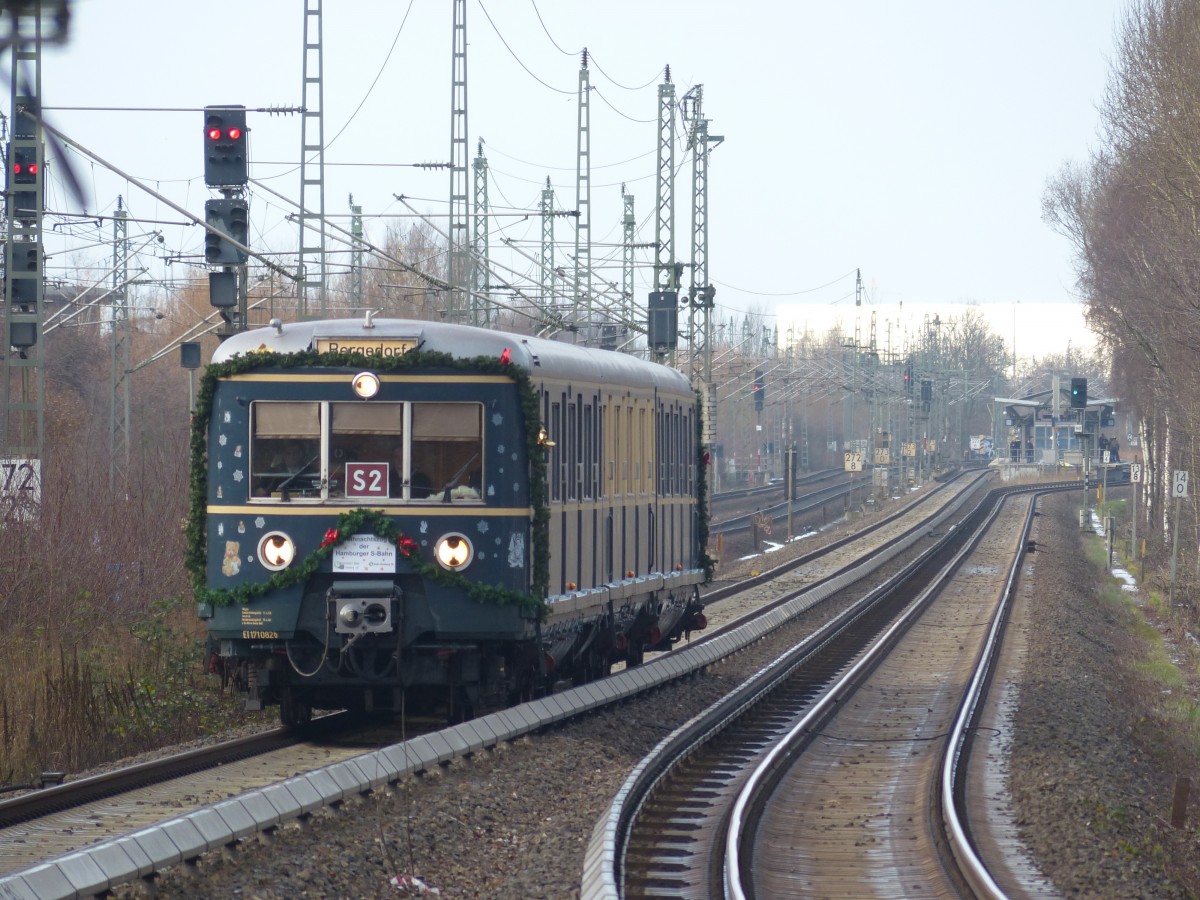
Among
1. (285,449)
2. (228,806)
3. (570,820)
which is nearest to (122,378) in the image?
(285,449)

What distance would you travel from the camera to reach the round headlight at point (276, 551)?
11.9 metres

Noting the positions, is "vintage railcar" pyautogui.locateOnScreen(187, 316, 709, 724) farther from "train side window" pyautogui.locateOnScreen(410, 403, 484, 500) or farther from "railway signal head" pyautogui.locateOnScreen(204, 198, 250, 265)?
"railway signal head" pyautogui.locateOnScreen(204, 198, 250, 265)

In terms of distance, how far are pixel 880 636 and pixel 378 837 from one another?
16.5m

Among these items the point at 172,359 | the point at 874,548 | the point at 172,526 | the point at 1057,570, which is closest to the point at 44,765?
the point at 172,526

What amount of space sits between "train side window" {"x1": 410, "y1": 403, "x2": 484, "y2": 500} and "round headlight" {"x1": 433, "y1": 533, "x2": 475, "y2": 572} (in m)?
0.34

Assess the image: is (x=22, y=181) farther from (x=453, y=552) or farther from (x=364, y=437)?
(x=453, y=552)

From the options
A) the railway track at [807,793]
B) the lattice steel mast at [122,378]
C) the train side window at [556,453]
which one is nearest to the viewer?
the railway track at [807,793]

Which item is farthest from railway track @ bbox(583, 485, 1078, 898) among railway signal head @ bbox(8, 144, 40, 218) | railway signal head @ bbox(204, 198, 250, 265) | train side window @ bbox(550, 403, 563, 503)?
railway signal head @ bbox(8, 144, 40, 218)

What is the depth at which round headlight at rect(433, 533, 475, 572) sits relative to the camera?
11.9 meters

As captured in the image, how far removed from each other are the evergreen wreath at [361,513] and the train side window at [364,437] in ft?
1.01

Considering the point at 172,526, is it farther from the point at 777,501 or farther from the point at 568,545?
the point at 777,501

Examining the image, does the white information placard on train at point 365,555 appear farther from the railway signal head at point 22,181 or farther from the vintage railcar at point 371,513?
the railway signal head at point 22,181

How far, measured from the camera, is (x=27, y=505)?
1761 cm

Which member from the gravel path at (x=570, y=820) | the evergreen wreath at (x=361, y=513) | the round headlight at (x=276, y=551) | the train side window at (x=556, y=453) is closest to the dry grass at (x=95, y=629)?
the evergreen wreath at (x=361, y=513)
